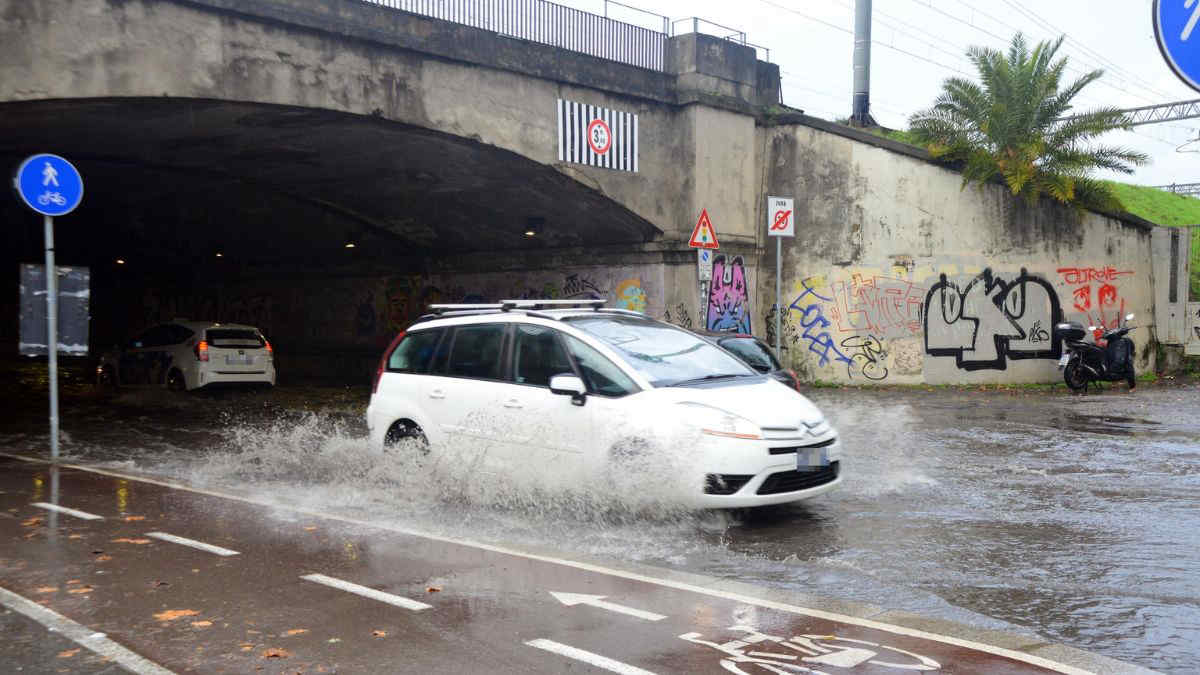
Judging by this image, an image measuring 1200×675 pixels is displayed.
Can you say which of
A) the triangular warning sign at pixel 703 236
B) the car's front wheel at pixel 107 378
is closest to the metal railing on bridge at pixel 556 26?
the triangular warning sign at pixel 703 236

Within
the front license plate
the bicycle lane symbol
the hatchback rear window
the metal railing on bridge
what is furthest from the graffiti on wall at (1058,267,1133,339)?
the bicycle lane symbol

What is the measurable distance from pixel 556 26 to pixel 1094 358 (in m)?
11.5

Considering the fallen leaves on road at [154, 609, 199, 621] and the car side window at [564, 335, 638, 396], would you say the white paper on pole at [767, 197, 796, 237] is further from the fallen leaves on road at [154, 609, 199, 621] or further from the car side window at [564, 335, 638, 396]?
the fallen leaves on road at [154, 609, 199, 621]

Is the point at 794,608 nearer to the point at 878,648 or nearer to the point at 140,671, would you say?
the point at 878,648

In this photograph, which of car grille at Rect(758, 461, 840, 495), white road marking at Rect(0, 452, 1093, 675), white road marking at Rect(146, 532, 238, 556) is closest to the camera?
white road marking at Rect(0, 452, 1093, 675)

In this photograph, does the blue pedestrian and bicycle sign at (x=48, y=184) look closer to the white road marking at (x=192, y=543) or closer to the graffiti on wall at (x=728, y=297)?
the white road marking at (x=192, y=543)

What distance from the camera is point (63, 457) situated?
39.4ft

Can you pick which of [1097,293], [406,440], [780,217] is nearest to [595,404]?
[406,440]

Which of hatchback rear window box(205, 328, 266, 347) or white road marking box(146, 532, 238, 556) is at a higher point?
hatchback rear window box(205, 328, 266, 347)

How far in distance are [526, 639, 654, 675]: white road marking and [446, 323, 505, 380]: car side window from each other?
14.0 ft

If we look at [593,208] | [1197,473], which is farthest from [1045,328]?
[1197,473]

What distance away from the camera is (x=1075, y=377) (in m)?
18.9

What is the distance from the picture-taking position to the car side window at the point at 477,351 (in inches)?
360

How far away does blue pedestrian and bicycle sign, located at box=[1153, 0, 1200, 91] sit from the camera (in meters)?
3.76
